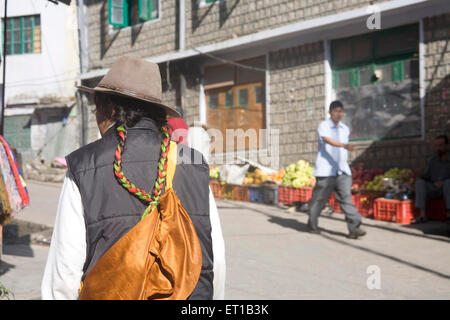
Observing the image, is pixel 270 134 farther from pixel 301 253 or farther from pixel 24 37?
pixel 24 37

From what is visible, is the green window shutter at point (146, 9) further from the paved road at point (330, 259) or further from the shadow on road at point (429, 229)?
the shadow on road at point (429, 229)

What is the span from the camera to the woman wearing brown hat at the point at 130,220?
1949 mm

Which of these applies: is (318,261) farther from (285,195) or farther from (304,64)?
(304,64)

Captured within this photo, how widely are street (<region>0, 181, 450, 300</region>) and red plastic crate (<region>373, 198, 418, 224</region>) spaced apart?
0.19m

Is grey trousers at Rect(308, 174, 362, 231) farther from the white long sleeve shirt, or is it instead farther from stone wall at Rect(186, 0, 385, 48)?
the white long sleeve shirt

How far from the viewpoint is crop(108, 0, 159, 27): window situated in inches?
666

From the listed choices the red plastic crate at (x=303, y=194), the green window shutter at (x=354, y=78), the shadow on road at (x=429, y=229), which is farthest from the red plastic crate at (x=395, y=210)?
the green window shutter at (x=354, y=78)

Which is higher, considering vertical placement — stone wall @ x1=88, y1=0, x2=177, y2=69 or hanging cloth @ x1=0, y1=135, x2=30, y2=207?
stone wall @ x1=88, y1=0, x2=177, y2=69

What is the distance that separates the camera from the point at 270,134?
45.2 ft

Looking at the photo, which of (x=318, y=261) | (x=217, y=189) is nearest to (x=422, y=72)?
(x=217, y=189)

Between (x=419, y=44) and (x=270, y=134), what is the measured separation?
4.30 metres

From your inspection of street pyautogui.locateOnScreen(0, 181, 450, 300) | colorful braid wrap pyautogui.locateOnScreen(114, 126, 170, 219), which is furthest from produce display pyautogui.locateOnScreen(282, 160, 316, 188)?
colorful braid wrap pyautogui.locateOnScreen(114, 126, 170, 219)

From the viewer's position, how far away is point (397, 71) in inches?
450

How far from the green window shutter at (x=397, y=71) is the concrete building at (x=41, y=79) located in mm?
13491
